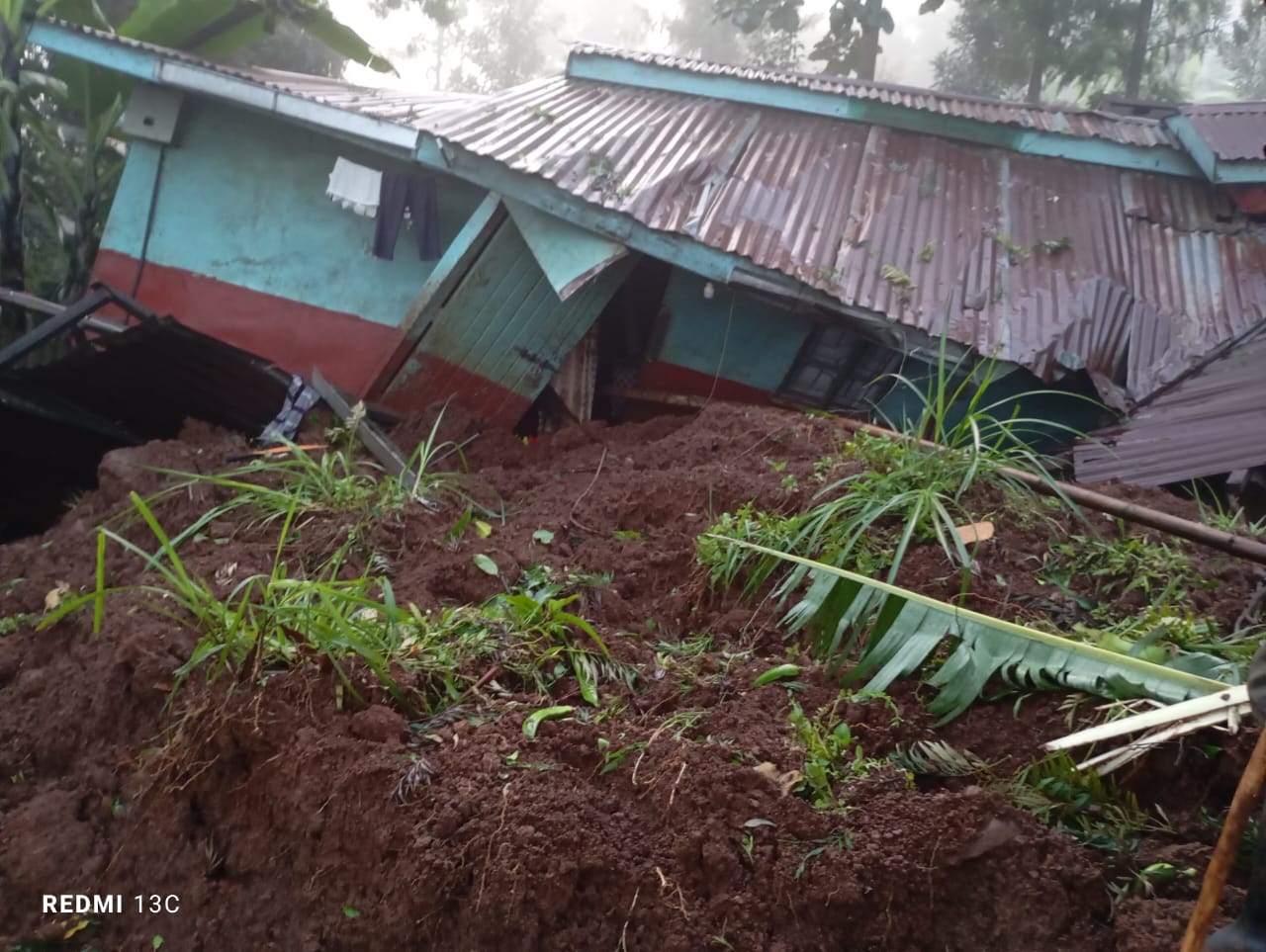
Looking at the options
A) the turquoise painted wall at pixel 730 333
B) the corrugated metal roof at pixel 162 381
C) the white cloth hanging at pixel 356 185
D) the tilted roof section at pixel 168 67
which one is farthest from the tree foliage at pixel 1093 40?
the corrugated metal roof at pixel 162 381

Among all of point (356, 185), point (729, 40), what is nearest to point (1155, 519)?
point (356, 185)

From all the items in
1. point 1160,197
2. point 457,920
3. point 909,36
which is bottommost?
point 457,920

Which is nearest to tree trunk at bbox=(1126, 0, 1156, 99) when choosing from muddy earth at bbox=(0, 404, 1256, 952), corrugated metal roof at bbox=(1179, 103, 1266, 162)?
corrugated metal roof at bbox=(1179, 103, 1266, 162)

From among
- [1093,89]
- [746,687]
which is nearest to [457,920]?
[746,687]

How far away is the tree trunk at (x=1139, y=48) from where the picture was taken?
11.9 metres

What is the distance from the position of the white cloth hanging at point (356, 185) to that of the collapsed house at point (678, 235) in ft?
0.05

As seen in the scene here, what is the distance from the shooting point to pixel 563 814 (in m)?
1.73

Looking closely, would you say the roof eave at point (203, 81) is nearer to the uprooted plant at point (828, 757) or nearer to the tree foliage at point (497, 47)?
the uprooted plant at point (828, 757)

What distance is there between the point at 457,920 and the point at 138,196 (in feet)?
21.8

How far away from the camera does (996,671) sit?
211 centimetres

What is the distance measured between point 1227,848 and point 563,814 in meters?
1.23

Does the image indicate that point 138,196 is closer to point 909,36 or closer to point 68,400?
point 68,400

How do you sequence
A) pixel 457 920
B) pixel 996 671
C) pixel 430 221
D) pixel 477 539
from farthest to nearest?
pixel 430 221, pixel 477 539, pixel 996 671, pixel 457 920

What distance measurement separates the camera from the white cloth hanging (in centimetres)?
573
